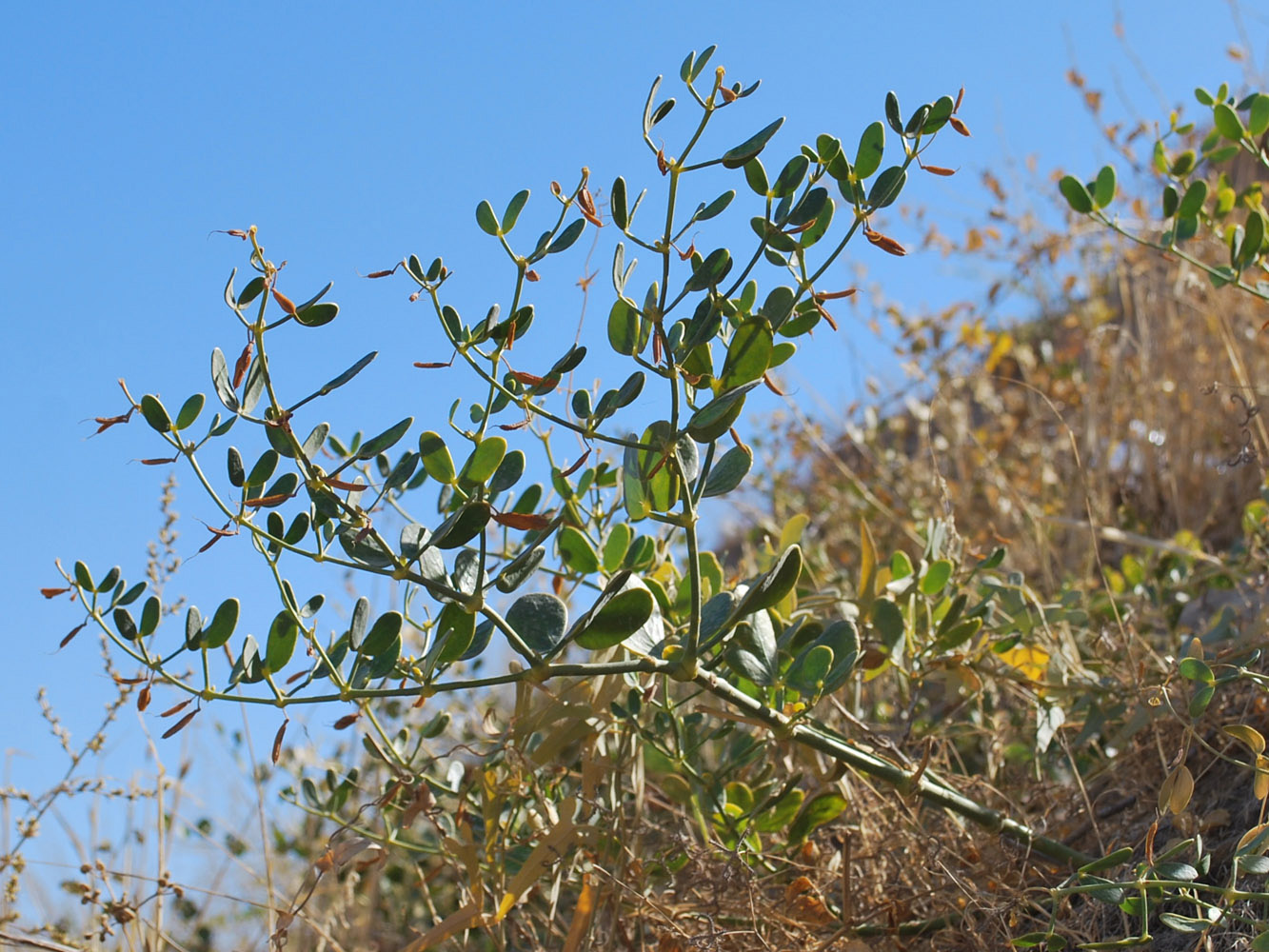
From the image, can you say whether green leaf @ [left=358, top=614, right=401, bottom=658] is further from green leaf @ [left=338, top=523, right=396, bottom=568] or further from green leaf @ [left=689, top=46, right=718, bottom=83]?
green leaf @ [left=689, top=46, right=718, bottom=83]

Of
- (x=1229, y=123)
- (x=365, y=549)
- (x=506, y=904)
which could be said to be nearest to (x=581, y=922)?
(x=506, y=904)

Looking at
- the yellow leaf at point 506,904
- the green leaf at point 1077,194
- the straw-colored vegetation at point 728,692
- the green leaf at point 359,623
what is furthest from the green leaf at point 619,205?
the green leaf at point 1077,194

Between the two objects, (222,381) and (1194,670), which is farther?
(1194,670)

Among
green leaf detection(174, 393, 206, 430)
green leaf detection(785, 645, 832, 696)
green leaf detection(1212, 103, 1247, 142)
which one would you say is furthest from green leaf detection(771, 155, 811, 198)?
green leaf detection(1212, 103, 1247, 142)

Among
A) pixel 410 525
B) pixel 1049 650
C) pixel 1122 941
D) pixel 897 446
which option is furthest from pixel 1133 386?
pixel 410 525

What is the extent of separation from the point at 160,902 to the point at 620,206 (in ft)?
3.74

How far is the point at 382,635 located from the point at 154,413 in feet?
0.88

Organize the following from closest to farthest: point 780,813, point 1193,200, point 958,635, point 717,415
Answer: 1. point 717,415
2. point 780,813
3. point 958,635
4. point 1193,200

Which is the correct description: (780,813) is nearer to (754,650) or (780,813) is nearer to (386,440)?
(754,650)

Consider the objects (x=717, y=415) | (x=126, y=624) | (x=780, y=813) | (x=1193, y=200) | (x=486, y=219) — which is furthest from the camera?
(x=1193, y=200)

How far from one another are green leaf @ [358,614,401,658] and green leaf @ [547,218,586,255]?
349 millimetres

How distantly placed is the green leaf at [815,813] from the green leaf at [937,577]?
0.96ft

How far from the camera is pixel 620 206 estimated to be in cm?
90

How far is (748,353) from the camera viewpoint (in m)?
0.91
